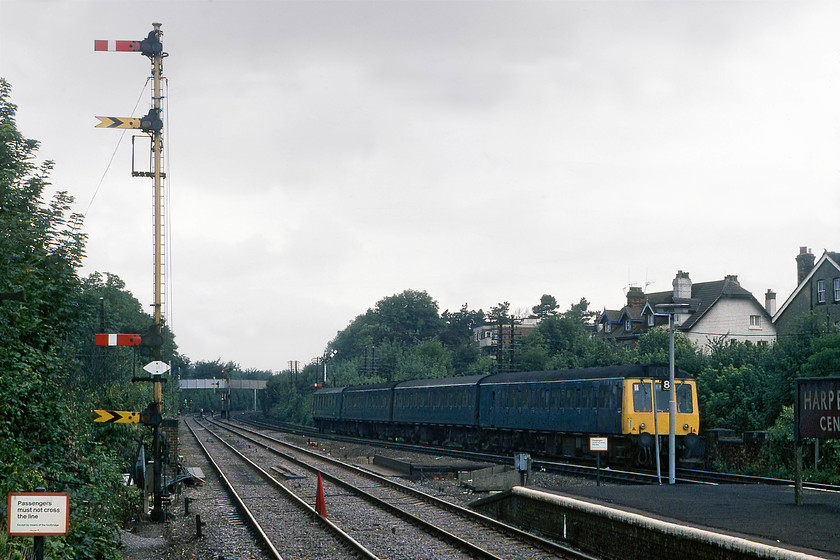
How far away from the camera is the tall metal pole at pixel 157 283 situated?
17500mm

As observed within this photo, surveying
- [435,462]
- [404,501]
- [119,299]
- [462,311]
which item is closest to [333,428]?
[119,299]

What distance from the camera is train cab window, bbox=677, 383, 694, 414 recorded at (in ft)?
85.6

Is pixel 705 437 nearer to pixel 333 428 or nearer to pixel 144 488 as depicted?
pixel 144 488

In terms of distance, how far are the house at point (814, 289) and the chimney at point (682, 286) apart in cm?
1191

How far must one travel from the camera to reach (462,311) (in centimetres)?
13225

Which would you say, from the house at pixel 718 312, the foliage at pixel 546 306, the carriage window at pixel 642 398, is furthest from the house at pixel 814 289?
the foliage at pixel 546 306

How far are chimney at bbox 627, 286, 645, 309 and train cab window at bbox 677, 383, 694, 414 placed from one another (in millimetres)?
42327

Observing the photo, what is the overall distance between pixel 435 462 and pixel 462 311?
102 metres

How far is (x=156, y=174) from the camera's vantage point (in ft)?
63.2

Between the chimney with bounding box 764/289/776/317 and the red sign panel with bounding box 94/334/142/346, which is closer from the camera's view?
the red sign panel with bounding box 94/334/142/346

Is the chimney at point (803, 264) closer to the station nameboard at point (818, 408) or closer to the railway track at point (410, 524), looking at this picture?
the railway track at point (410, 524)

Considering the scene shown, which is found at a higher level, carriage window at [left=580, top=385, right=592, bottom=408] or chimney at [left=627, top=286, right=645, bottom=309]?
chimney at [left=627, top=286, right=645, bottom=309]

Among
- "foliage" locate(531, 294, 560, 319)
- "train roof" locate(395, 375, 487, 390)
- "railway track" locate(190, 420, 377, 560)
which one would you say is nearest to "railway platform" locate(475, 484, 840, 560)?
"railway track" locate(190, 420, 377, 560)

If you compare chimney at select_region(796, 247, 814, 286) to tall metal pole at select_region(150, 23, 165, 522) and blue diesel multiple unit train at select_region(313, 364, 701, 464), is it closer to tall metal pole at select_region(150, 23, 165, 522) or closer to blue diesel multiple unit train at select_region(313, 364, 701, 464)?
blue diesel multiple unit train at select_region(313, 364, 701, 464)
